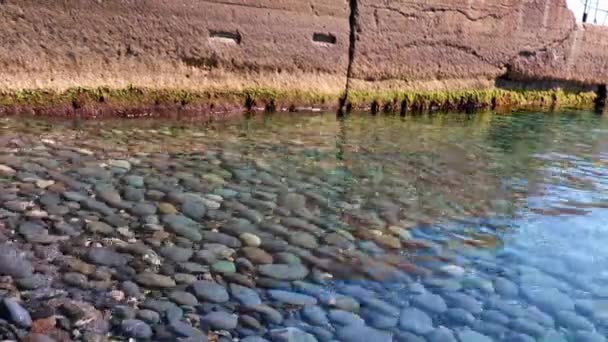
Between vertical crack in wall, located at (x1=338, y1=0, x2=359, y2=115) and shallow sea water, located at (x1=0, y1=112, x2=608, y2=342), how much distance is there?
29.8 inches

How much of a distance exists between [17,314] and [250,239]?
113 cm

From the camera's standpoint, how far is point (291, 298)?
2.49 m

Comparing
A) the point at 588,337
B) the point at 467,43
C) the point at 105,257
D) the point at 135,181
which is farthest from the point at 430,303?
the point at 467,43

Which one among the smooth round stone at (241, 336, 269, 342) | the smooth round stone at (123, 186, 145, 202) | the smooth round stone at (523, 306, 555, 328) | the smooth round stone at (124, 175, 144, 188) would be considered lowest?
the smooth round stone at (523, 306, 555, 328)

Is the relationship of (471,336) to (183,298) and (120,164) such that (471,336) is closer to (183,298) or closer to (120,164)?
(183,298)

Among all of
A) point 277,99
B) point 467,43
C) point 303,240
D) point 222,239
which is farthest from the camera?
point 467,43

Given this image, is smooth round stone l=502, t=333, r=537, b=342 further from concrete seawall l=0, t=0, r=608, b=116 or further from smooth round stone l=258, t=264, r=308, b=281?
concrete seawall l=0, t=0, r=608, b=116

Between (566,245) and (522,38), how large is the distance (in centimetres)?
502

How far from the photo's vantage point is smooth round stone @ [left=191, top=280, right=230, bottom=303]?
2.43 metres

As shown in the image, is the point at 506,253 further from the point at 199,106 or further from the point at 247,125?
the point at 199,106

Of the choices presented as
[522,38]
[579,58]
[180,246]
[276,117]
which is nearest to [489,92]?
[522,38]

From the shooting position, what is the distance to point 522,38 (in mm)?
7762

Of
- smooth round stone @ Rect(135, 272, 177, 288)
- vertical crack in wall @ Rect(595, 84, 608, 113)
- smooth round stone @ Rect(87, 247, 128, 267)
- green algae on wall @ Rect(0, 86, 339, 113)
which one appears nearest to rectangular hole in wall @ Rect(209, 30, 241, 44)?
green algae on wall @ Rect(0, 86, 339, 113)

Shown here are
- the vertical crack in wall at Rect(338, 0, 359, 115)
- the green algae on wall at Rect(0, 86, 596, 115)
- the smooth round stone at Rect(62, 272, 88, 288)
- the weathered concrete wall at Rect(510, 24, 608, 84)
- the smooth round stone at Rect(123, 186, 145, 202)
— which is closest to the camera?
the smooth round stone at Rect(62, 272, 88, 288)
